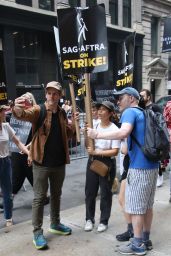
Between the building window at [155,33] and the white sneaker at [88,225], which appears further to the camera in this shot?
the building window at [155,33]

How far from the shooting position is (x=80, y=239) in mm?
4699

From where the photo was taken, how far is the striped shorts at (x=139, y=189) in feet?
13.1

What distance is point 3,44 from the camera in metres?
19.2

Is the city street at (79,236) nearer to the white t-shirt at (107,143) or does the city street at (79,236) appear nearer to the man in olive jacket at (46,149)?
the man in olive jacket at (46,149)

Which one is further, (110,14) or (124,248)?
(110,14)

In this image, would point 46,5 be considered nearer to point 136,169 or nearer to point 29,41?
point 29,41

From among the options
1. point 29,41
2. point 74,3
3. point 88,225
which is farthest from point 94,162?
point 74,3

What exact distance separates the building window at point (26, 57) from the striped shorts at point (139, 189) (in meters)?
16.8

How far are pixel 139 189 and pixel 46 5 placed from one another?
→ 18.9 meters

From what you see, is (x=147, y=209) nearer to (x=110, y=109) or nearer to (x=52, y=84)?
(x=110, y=109)

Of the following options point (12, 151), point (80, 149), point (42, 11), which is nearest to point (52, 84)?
point (12, 151)

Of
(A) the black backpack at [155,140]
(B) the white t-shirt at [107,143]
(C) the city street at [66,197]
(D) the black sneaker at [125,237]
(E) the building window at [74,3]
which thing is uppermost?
(E) the building window at [74,3]

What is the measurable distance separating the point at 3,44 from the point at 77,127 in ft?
51.5

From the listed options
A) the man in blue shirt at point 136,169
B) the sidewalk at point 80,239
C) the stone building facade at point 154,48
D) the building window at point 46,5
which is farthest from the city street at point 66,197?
Result: the stone building facade at point 154,48
